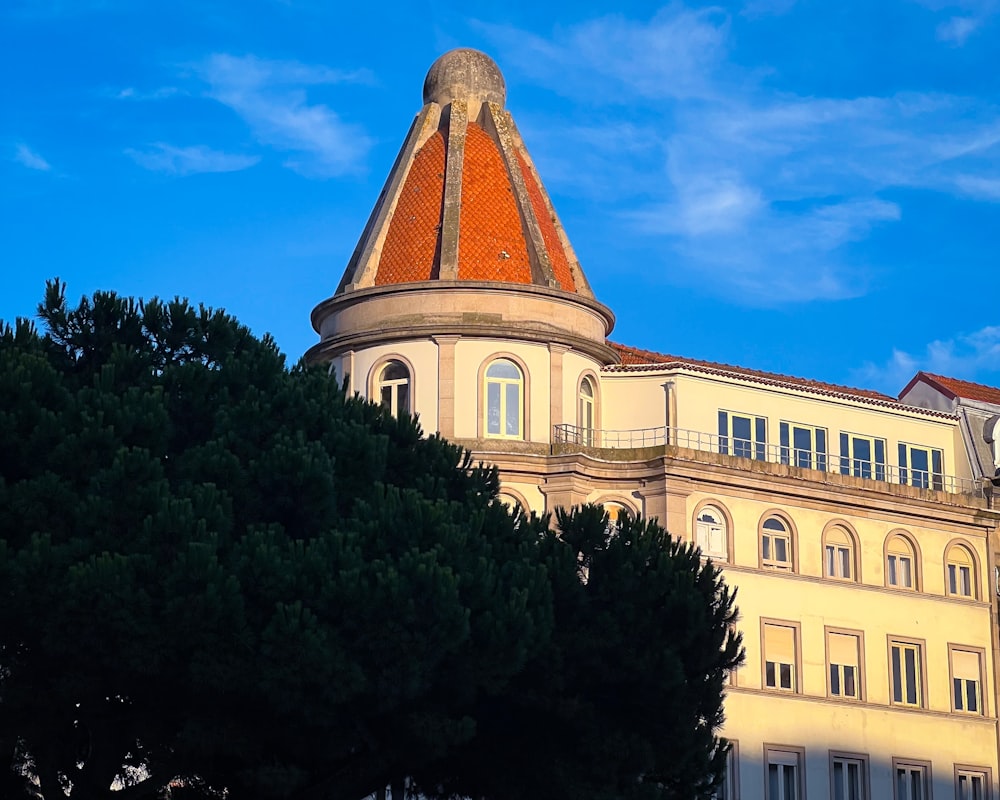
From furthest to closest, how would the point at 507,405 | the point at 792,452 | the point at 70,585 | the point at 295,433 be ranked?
the point at 792,452 → the point at 507,405 → the point at 295,433 → the point at 70,585

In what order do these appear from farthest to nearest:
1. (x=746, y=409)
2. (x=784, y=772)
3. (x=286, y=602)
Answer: (x=746, y=409) → (x=784, y=772) → (x=286, y=602)

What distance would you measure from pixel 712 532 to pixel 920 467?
10386 millimetres

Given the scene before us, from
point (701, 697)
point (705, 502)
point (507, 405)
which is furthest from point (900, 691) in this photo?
point (701, 697)

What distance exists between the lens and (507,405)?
212ft

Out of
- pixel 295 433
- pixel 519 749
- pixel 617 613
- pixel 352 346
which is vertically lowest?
pixel 519 749

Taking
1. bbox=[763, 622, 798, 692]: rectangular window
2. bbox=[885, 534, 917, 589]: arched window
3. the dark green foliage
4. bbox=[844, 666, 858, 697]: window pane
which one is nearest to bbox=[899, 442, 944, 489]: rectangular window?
bbox=[885, 534, 917, 589]: arched window

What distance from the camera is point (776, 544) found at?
66938 mm

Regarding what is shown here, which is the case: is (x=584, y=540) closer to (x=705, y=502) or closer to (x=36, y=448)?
(x=36, y=448)

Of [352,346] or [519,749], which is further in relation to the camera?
[352,346]

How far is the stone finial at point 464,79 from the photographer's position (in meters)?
69.4

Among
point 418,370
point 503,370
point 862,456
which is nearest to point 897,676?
point 862,456

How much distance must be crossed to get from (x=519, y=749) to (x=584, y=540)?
16.4 ft

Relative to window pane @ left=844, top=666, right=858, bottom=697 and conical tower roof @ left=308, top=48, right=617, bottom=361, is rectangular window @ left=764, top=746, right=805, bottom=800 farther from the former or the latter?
conical tower roof @ left=308, top=48, right=617, bottom=361

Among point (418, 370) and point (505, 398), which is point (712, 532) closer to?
point (505, 398)
